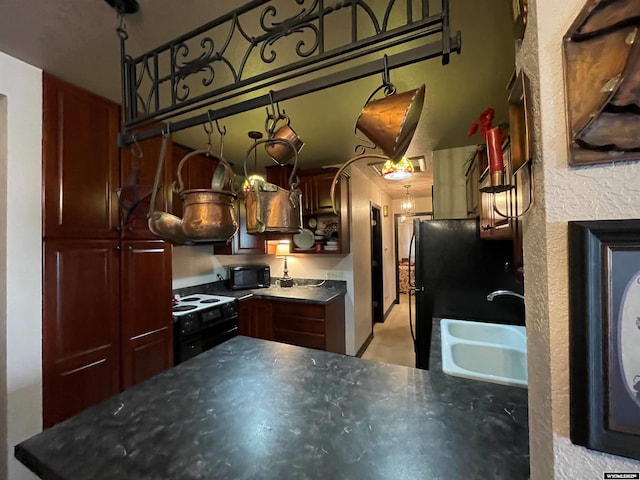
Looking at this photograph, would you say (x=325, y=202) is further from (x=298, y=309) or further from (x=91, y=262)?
(x=91, y=262)

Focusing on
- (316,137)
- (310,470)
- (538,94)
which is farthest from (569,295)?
(316,137)

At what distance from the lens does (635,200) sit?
1.19ft

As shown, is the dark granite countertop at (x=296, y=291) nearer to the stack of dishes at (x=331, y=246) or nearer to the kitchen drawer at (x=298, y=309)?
the kitchen drawer at (x=298, y=309)

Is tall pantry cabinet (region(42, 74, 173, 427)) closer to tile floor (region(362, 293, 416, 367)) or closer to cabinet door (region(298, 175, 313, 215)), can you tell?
cabinet door (region(298, 175, 313, 215))

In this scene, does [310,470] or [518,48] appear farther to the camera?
[310,470]

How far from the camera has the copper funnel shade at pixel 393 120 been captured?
654 millimetres

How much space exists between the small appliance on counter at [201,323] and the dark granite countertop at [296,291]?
0.68 ft

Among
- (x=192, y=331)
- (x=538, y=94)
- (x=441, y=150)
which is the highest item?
(x=441, y=150)

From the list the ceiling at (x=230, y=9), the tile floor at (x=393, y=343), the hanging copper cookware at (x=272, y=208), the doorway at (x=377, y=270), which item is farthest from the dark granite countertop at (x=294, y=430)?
the doorway at (x=377, y=270)

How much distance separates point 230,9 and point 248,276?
8.65 feet

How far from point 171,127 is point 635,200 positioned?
3.72 feet

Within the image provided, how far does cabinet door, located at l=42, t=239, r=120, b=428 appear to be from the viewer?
1.43 metres

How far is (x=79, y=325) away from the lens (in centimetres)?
154

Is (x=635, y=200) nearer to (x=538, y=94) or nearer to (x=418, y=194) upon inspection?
(x=538, y=94)
